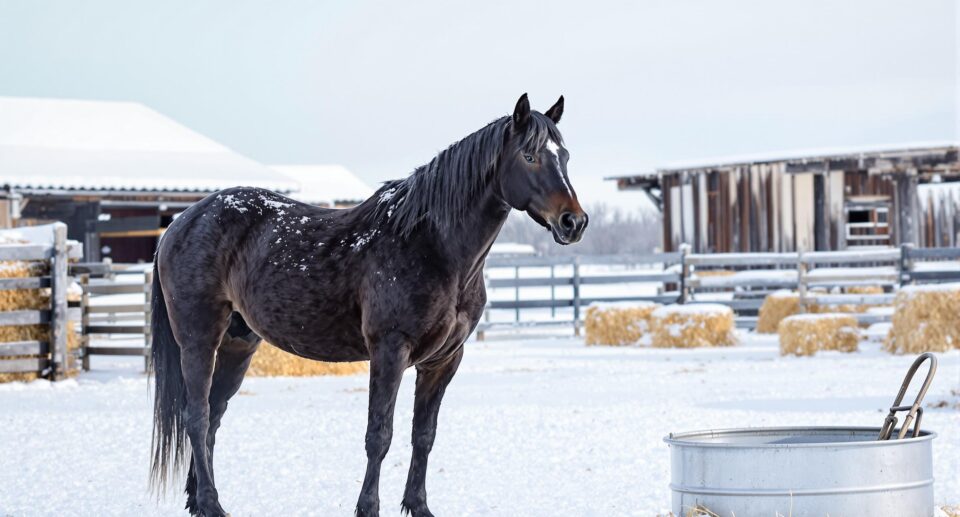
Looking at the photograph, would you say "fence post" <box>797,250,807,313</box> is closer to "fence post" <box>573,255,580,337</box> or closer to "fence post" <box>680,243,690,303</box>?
"fence post" <box>680,243,690,303</box>

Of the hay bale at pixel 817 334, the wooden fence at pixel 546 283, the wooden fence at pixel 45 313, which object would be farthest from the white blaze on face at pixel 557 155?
the hay bale at pixel 817 334

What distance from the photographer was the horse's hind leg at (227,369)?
17.4ft

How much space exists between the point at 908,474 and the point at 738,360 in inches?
417

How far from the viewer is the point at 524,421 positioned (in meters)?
8.56

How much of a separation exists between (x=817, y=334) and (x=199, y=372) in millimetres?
11496

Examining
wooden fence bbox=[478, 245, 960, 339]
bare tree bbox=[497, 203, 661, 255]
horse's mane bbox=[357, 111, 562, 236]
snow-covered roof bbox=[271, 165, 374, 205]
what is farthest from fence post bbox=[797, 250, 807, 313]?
bare tree bbox=[497, 203, 661, 255]

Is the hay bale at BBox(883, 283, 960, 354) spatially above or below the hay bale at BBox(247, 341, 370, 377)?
above

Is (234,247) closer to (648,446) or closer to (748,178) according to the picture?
(648,446)

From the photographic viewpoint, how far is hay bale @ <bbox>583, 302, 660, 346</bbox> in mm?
17656

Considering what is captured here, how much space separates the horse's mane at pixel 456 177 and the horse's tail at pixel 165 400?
1.31m

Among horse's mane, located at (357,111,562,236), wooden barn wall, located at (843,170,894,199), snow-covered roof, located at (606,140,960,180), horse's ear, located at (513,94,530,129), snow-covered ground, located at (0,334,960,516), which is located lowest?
snow-covered ground, located at (0,334,960,516)

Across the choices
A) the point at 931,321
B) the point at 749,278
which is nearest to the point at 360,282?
the point at 931,321

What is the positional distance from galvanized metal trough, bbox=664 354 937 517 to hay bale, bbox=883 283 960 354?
36.7ft

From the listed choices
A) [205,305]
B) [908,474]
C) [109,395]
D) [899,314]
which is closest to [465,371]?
[109,395]
